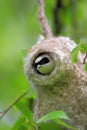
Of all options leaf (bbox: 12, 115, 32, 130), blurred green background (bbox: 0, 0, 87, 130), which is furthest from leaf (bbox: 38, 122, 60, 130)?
blurred green background (bbox: 0, 0, 87, 130)

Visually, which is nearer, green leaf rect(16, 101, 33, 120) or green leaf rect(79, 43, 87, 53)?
green leaf rect(79, 43, 87, 53)

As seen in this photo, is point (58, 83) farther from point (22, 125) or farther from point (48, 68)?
point (22, 125)

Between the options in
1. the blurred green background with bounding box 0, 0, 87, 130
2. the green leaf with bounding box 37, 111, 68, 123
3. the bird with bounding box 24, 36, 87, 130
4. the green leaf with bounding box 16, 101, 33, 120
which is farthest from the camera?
the blurred green background with bounding box 0, 0, 87, 130

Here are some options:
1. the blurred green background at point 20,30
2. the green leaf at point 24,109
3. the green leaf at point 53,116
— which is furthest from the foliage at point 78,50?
the blurred green background at point 20,30

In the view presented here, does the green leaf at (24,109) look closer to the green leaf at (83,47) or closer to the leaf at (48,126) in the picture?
the leaf at (48,126)

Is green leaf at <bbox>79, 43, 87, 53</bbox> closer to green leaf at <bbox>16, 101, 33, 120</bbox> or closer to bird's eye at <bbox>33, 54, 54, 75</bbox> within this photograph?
bird's eye at <bbox>33, 54, 54, 75</bbox>

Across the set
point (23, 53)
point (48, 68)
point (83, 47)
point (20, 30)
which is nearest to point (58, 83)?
point (48, 68)

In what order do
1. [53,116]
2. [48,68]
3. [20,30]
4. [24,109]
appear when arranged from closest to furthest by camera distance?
[53,116], [48,68], [24,109], [20,30]
